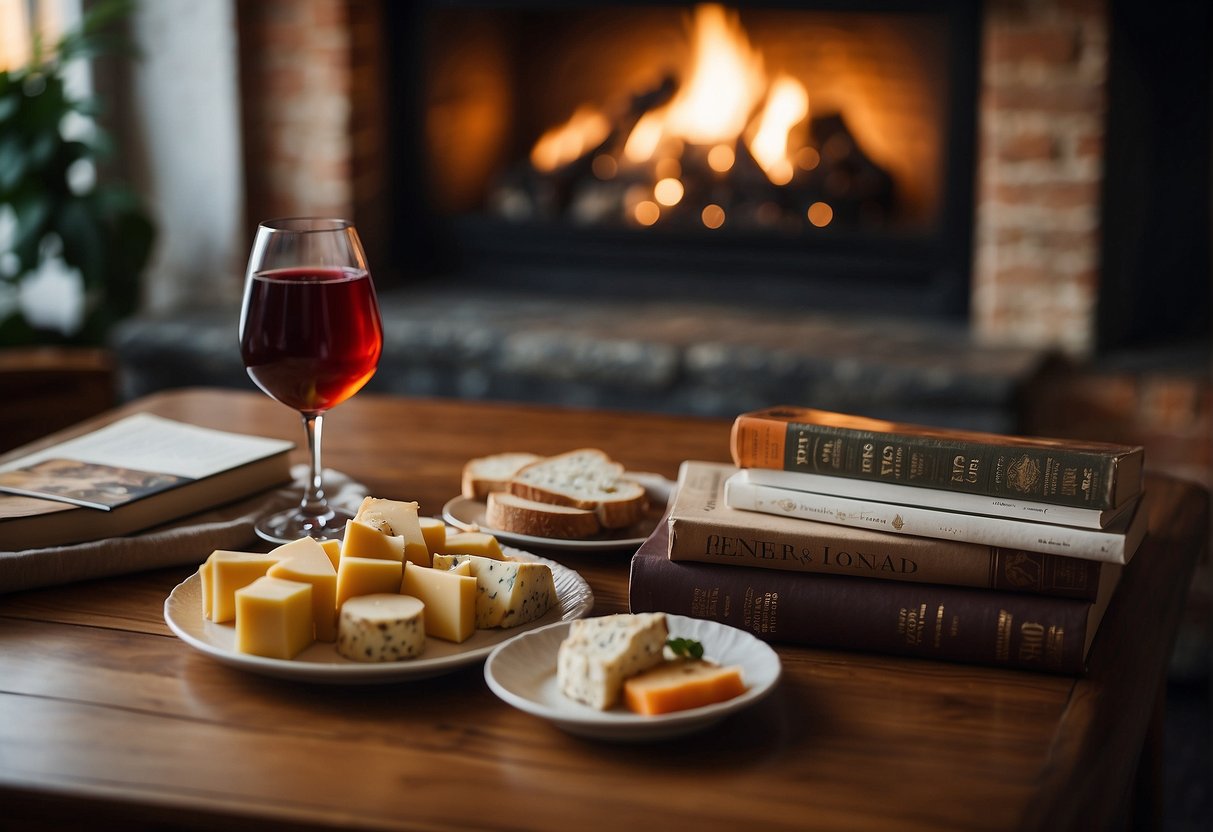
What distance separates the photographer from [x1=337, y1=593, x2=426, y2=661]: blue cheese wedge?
2.74 ft

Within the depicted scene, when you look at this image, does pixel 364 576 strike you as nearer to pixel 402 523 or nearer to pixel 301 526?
pixel 402 523

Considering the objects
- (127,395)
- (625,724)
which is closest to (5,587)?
(625,724)

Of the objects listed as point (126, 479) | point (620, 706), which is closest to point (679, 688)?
point (620, 706)

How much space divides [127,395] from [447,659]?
2.13 meters

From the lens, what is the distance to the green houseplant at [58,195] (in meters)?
2.55

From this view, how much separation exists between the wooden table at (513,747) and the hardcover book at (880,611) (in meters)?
0.01

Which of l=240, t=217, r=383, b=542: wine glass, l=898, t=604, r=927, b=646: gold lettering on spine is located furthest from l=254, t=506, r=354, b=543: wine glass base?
l=898, t=604, r=927, b=646: gold lettering on spine

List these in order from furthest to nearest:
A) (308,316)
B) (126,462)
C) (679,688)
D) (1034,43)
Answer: (1034,43)
(126,462)
(308,316)
(679,688)

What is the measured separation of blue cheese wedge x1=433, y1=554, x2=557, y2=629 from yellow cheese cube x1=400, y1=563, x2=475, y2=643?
1 cm

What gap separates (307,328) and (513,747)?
0.41m

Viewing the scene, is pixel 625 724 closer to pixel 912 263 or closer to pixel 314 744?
pixel 314 744

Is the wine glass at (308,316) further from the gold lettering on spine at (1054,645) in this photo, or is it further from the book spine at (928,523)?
the gold lettering on spine at (1054,645)

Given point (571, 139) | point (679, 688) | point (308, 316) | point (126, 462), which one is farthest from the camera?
point (571, 139)

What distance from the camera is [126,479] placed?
1.12 meters
